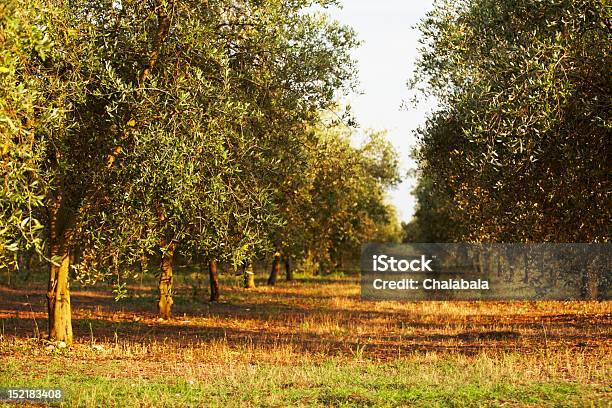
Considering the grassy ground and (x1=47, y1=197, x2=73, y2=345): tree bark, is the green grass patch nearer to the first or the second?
the grassy ground

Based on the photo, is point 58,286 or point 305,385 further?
point 58,286

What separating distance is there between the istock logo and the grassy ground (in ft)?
115

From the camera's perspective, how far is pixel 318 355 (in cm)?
1945

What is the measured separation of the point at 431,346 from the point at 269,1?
1149 centimetres

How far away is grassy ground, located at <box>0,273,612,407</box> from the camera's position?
13328 mm

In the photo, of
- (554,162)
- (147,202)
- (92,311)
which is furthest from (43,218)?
(554,162)

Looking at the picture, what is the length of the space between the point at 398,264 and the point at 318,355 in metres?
63.0

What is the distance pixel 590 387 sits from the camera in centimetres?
1361

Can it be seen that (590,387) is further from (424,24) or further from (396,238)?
(396,238)

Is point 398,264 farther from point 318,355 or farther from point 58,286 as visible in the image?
point 58,286

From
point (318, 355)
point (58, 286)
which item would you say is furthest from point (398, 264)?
point (58, 286)

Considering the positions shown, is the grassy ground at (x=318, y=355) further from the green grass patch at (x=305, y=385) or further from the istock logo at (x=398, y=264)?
the istock logo at (x=398, y=264)

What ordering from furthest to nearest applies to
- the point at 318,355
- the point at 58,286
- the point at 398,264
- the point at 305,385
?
the point at 398,264 → the point at 58,286 → the point at 318,355 → the point at 305,385

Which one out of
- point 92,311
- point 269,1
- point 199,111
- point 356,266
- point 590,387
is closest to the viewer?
point 590,387
